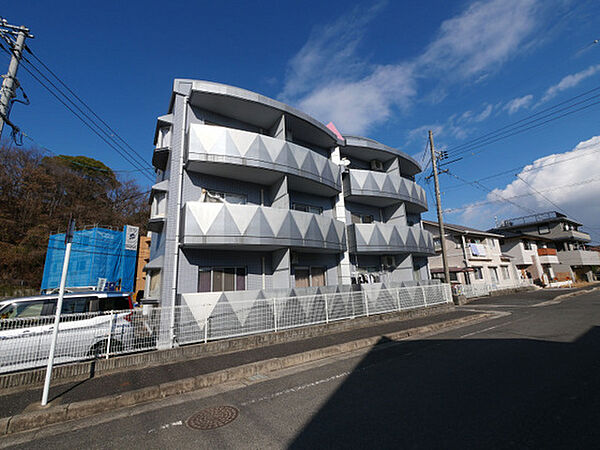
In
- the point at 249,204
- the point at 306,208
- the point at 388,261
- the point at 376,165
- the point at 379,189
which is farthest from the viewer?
the point at 376,165

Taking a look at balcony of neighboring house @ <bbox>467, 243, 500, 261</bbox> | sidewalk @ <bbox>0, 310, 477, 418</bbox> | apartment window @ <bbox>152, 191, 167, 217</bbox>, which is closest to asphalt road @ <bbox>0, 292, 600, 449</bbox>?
sidewalk @ <bbox>0, 310, 477, 418</bbox>

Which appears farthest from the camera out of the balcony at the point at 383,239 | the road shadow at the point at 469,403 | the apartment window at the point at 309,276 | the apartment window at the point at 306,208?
the balcony at the point at 383,239

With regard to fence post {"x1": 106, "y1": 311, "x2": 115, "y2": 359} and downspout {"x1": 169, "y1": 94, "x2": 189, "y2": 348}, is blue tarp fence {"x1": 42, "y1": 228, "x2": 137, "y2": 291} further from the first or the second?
fence post {"x1": 106, "y1": 311, "x2": 115, "y2": 359}

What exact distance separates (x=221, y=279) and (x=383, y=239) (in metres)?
8.77

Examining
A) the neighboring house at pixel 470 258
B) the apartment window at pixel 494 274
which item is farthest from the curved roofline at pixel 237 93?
the apartment window at pixel 494 274

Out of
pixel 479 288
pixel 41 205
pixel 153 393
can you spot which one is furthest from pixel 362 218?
pixel 41 205

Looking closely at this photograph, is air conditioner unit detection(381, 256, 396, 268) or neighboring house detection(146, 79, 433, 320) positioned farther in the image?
air conditioner unit detection(381, 256, 396, 268)

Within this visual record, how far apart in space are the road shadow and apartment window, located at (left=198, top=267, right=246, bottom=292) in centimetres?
578

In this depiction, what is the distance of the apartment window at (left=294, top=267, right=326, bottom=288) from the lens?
1199cm

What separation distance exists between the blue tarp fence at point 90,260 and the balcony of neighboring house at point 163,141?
12.5 meters

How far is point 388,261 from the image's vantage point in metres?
15.8

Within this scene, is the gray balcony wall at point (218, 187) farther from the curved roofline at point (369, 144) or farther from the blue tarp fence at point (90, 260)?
the blue tarp fence at point (90, 260)

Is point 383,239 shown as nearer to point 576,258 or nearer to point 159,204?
point 159,204

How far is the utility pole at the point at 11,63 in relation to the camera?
6.32 m
